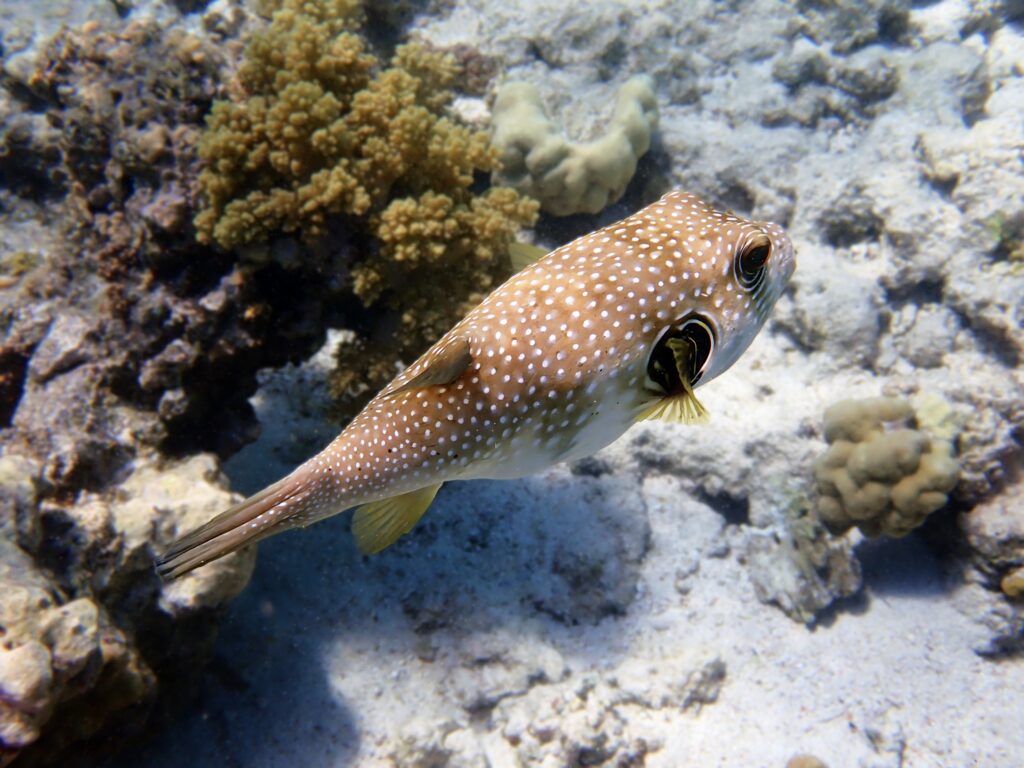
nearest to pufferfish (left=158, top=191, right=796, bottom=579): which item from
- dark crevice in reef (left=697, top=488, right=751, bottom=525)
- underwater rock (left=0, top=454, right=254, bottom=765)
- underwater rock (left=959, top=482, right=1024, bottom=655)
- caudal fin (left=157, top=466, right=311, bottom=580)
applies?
caudal fin (left=157, top=466, right=311, bottom=580)

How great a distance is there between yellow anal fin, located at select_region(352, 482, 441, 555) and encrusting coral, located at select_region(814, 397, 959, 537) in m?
4.23

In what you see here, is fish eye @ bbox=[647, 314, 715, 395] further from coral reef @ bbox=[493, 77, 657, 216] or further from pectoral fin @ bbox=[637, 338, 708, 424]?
coral reef @ bbox=[493, 77, 657, 216]

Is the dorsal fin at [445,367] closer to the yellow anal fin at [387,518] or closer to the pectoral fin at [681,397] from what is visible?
the yellow anal fin at [387,518]

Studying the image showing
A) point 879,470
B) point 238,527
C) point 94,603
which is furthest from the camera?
point 879,470

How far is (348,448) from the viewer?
243 centimetres

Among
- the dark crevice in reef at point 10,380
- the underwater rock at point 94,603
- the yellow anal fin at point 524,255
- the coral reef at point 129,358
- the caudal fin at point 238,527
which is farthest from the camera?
the dark crevice in reef at point 10,380

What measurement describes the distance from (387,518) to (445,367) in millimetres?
878

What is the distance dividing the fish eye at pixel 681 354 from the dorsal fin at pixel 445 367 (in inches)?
30.2

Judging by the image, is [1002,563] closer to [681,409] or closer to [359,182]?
[681,409]

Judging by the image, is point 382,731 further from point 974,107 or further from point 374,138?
point 974,107

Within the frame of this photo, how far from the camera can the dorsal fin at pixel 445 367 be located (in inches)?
90.4

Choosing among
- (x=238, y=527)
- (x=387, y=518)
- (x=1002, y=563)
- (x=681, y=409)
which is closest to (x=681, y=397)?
(x=681, y=409)

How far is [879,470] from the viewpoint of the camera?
16.9 ft

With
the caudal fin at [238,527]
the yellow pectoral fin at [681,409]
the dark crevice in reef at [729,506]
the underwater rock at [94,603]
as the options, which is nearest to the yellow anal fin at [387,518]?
the caudal fin at [238,527]
